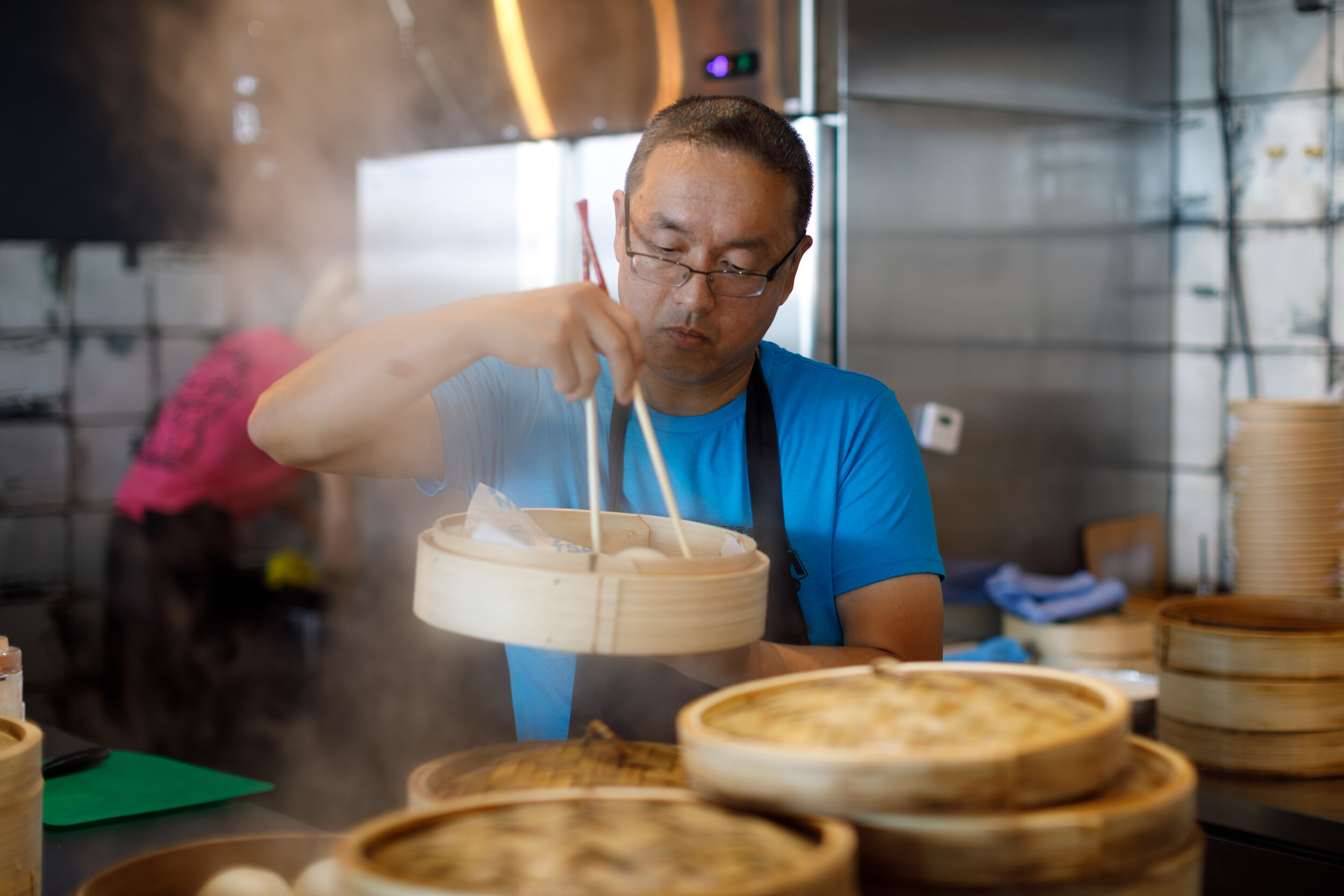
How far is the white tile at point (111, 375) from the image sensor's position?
415cm

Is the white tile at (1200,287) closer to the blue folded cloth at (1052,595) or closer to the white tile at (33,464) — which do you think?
the blue folded cloth at (1052,595)

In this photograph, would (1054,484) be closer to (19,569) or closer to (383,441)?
(383,441)

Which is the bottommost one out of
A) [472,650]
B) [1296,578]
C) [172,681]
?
[172,681]

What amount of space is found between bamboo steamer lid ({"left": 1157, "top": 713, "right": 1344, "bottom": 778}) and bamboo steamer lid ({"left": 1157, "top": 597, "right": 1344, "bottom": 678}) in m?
0.10

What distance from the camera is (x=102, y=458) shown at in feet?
13.9

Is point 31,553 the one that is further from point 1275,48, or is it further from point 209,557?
point 1275,48

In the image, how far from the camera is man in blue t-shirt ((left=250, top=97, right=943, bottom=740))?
4.49 feet

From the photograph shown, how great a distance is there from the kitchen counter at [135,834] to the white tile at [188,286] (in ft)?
10.3

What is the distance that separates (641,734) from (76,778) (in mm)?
869

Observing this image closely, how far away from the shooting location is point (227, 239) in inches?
175

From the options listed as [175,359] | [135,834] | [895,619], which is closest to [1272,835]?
[895,619]

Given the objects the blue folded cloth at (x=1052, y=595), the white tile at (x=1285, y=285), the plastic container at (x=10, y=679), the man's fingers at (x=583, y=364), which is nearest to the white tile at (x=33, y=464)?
the plastic container at (x=10, y=679)

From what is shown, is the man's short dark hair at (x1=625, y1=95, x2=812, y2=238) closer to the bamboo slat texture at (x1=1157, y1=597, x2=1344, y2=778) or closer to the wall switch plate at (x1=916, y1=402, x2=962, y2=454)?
the bamboo slat texture at (x1=1157, y1=597, x2=1344, y2=778)

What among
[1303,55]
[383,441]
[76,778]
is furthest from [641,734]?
[1303,55]
